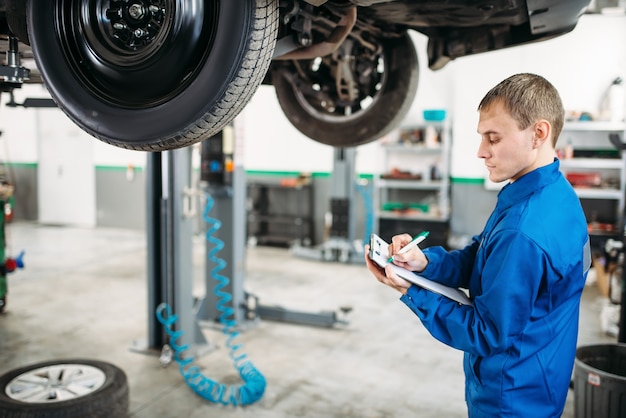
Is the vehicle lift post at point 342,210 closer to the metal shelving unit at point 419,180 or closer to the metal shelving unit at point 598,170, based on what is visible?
the metal shelving unit at point 419,180

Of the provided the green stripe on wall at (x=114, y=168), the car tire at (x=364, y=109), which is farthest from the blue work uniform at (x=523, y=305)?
the green stripe on wall at (x=114, y=168)

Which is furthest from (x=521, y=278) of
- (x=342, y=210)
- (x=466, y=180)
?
(x=466, y=180)

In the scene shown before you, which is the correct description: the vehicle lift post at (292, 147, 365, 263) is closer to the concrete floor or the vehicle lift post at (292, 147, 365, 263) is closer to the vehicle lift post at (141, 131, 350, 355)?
the concrete floor

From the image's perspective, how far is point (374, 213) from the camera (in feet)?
25.0

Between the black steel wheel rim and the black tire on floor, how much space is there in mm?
1471

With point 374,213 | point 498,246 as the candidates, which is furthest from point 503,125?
point 374,213

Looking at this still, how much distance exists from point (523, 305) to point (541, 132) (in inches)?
16.6

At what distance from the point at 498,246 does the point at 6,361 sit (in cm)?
352

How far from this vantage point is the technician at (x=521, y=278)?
1313mm

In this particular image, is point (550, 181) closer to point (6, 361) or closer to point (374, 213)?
point (6, 361)

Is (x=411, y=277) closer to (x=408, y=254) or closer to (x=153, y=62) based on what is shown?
(x=408, y=254)

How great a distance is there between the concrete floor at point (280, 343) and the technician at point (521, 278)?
5.54 ft

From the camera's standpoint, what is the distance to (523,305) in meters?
1.31

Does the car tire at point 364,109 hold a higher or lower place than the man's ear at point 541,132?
higher
